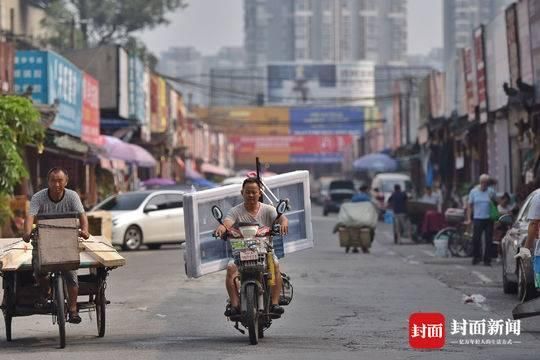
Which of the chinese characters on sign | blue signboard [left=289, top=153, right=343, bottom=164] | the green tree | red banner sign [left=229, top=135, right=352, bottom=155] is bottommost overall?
the chinese characters on sign

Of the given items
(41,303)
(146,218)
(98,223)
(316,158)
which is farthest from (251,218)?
(316,158)

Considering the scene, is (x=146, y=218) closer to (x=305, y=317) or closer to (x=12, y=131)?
(x=12, y=131)

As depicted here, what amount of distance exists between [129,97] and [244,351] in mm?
47475

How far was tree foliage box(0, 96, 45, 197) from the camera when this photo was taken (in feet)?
96.2

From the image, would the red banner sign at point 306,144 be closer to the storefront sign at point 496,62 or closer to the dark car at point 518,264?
the storefront sign at point 496,62

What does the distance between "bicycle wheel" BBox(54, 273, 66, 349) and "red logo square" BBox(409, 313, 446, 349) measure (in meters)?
3.18

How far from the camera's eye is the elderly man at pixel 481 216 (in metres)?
27.8

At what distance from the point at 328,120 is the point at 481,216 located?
115m

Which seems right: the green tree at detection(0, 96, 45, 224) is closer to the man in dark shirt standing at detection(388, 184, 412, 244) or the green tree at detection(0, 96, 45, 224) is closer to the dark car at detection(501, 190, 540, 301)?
the dark car at detection(501, 190, 540, 301)

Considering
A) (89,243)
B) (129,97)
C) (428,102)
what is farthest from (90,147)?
(89,243)

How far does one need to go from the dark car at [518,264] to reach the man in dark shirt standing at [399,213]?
19.6 meters

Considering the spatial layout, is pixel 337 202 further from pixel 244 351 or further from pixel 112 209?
pixel 244 351

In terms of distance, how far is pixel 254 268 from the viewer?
13.9m

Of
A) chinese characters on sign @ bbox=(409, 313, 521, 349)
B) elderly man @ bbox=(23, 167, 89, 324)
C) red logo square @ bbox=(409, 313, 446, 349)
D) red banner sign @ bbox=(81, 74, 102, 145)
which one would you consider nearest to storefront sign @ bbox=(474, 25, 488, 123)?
red banner sign @ bbox=(81, 74, 102, 145)
